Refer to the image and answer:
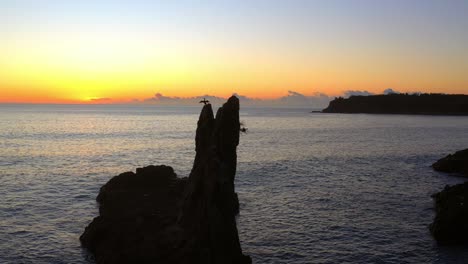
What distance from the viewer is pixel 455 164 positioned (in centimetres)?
7494

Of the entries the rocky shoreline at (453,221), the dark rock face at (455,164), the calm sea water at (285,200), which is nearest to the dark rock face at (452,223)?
the rocky shoreline at (453,221)

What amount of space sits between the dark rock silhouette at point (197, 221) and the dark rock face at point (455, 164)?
171ft

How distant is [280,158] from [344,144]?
36.0m

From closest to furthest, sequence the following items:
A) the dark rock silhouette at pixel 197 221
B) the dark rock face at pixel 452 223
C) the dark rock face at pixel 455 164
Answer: the dark rock silhouette at pixel 197 221
the dark rock face at pixel 452 223
the dark rock face at pixel 455 164

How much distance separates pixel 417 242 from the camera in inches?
1534

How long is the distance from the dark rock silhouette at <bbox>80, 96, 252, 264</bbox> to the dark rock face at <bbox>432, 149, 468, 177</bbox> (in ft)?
171

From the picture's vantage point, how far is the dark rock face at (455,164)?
242 ft

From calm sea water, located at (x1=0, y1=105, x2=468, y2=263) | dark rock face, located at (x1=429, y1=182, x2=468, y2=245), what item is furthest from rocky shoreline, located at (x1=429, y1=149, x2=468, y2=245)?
calm sea water, located at (x1=0, y1=105, x2=468, y2=263)

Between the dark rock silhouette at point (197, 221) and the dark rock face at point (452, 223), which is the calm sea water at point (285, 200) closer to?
the dark rock face at point (452, 223)

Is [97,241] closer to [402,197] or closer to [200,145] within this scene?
[200,145]

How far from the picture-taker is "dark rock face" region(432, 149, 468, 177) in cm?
7369

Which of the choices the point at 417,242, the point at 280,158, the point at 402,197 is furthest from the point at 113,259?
the point at 280,158

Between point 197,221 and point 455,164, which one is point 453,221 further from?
point 455,164

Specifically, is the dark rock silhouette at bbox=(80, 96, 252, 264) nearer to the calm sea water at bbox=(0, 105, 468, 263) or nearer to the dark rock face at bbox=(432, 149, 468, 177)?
the calm sea water at bbox=(0, 105, 468, 263)
